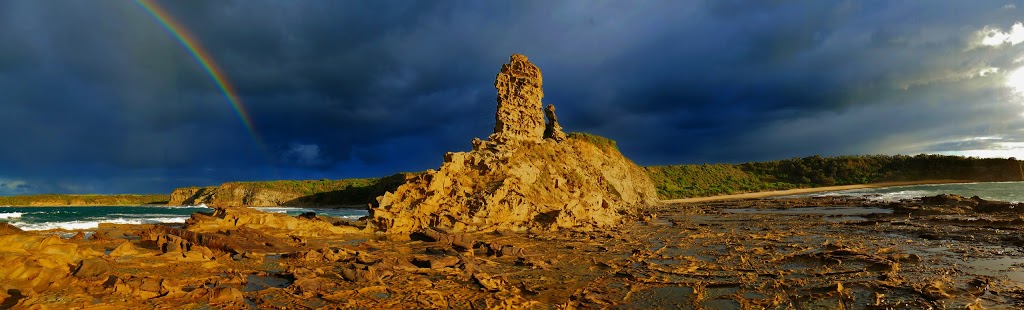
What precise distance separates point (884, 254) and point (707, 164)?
8699 centimetres

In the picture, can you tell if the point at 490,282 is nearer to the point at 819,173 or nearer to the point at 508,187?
the point at 508,187

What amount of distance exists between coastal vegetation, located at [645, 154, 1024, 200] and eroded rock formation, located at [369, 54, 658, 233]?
47.1 metres

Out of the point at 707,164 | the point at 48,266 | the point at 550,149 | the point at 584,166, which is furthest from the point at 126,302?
the point at 707,164

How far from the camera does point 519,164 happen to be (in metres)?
23.7

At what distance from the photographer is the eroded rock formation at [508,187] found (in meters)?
19.0

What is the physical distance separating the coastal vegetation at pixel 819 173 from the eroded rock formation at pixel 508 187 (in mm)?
47064

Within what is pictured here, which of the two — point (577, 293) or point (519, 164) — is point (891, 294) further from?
point (519, 164)

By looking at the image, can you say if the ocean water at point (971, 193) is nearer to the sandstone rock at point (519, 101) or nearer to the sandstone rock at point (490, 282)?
the sandstone rock at point (519, 101)

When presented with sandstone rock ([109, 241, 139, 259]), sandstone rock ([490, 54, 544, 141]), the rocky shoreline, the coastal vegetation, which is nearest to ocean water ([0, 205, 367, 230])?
the rocky shoreline

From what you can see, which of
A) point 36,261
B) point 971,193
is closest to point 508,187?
point 36,261

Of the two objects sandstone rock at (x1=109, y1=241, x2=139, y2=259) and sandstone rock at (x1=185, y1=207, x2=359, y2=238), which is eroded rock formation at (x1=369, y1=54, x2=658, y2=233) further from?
sandstone rock at (x1=109, y1=241, x2=139, y2=259)

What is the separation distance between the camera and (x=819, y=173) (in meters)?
83.1

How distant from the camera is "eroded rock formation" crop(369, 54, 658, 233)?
19.0 meters

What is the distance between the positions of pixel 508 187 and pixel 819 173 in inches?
3474
